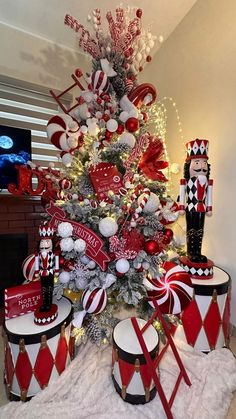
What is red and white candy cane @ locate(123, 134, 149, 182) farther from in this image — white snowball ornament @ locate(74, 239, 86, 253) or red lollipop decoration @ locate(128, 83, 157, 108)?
white snowball ornament @ locate(74, 239, 86, 253)

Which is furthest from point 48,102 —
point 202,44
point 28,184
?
point 202,44

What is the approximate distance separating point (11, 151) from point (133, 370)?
1545 mm

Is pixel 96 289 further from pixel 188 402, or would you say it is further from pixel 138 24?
pixel 138 24

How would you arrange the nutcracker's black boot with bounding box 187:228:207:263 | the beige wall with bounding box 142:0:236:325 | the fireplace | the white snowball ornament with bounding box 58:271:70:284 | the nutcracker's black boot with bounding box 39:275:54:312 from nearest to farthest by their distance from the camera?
the nutcracker's black boot with bounding box 39:275:54:312 < the white snowball ornament with bounding box 58:271:70:284 < the nutcracker's black boot with bounding box 187:228:207:263 < the beige wall with bounding box 142:0:236:325 < the fireplace

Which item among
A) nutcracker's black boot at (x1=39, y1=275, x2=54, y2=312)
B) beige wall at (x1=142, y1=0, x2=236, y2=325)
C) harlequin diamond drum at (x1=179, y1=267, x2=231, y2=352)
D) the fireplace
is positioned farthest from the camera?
the fireplace

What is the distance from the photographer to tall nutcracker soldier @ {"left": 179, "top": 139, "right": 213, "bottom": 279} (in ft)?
4.42

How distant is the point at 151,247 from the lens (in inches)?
43.1

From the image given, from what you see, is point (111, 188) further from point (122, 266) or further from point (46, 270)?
point (46, 270)

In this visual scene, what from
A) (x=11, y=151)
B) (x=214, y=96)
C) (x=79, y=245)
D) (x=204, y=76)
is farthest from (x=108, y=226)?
(x=204, y=76)

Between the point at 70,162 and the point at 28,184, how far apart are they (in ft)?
1.14

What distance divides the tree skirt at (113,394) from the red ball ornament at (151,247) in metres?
0.58

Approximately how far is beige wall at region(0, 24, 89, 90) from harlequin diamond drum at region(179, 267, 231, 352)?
192 centimetres

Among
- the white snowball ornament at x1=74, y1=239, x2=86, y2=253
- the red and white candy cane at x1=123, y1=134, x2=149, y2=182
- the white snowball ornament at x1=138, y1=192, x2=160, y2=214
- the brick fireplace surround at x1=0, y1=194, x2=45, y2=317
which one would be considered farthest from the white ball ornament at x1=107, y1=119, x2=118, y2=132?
the brick fireplace surround at x1=0, y1=194, x2=45, y2=317

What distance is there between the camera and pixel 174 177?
6.86ft
